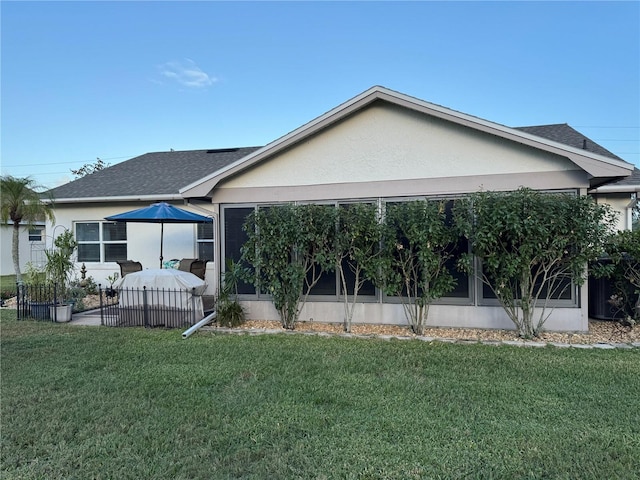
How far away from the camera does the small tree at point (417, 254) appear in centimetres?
676

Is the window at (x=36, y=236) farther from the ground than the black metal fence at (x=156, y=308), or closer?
farther from the ground

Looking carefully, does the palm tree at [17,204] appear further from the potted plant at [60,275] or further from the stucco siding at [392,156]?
the stucco siding at [392,156]

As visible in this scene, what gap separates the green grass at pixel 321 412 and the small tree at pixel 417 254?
1.13m

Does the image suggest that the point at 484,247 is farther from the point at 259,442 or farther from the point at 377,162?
the point at 259,442

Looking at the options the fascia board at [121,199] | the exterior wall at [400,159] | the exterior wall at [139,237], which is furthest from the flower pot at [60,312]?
the fascia board at [121,199]

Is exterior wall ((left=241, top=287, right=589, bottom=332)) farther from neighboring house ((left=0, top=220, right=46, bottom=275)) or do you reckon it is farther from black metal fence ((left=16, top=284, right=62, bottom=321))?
neighboring house ((left=0, top=220, right=46, bottom=275))

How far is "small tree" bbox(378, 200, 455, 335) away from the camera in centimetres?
676

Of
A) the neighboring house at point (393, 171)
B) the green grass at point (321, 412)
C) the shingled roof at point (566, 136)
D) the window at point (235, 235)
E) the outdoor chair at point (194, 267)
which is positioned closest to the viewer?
the green grass at point (321, 412)

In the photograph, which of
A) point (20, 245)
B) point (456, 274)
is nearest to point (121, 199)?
point (456, 274)

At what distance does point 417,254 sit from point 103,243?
10529mm

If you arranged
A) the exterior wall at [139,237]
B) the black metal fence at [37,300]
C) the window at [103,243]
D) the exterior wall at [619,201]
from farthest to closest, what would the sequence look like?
the window at [103,243] → the exterior wall at [139,237] → the exterior wall at [619,201] → the black metal fence at [37,300]

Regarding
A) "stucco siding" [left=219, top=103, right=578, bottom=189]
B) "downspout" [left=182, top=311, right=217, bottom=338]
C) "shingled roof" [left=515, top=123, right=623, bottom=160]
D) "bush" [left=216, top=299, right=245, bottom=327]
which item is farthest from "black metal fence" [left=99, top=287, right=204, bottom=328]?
"shingled roof" [left=515, top=123, right=623, bottom=160]

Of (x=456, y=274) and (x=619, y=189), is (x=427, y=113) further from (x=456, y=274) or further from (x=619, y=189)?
(x=619, y=189)

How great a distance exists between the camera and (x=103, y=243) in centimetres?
1285
